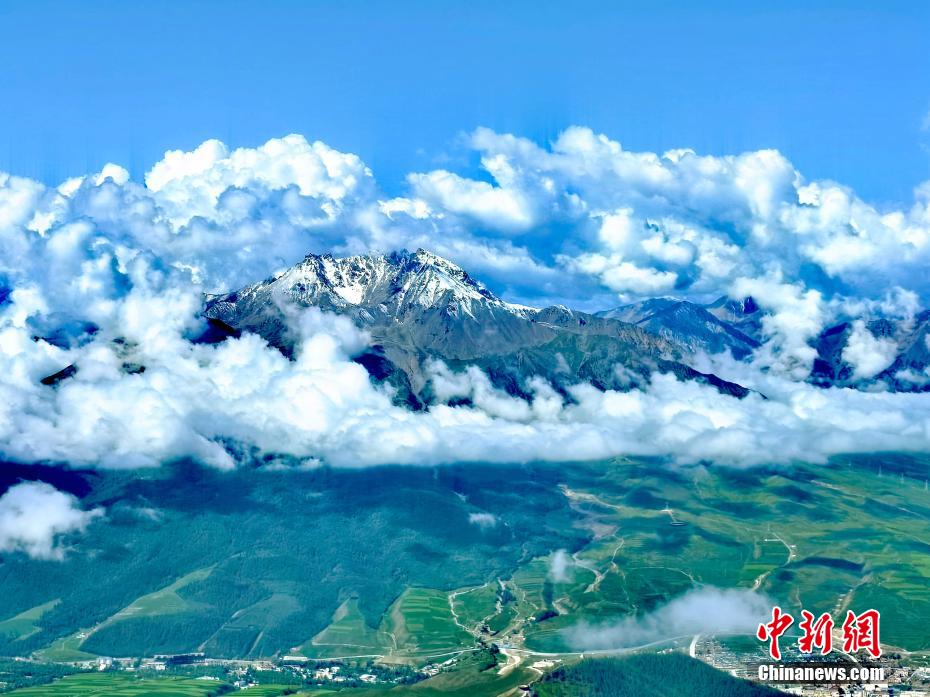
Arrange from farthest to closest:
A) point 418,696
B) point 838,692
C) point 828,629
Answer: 1. point 418,696
2. point 838,692
3. point 828,629

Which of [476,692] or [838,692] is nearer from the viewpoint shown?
[838,692]

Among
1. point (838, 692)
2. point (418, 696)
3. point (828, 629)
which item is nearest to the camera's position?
point (828, 629)

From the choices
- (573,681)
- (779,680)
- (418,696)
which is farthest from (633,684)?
(418,696)

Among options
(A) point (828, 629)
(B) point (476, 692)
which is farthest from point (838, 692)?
(B) point (476, 692)

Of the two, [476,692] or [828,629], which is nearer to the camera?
[828,629]

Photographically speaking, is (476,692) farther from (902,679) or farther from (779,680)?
(902,679)

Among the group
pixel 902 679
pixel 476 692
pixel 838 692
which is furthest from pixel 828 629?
pixel 476 692

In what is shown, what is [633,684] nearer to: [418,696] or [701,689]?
[701,689]

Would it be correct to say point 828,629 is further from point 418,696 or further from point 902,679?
point 418,696
